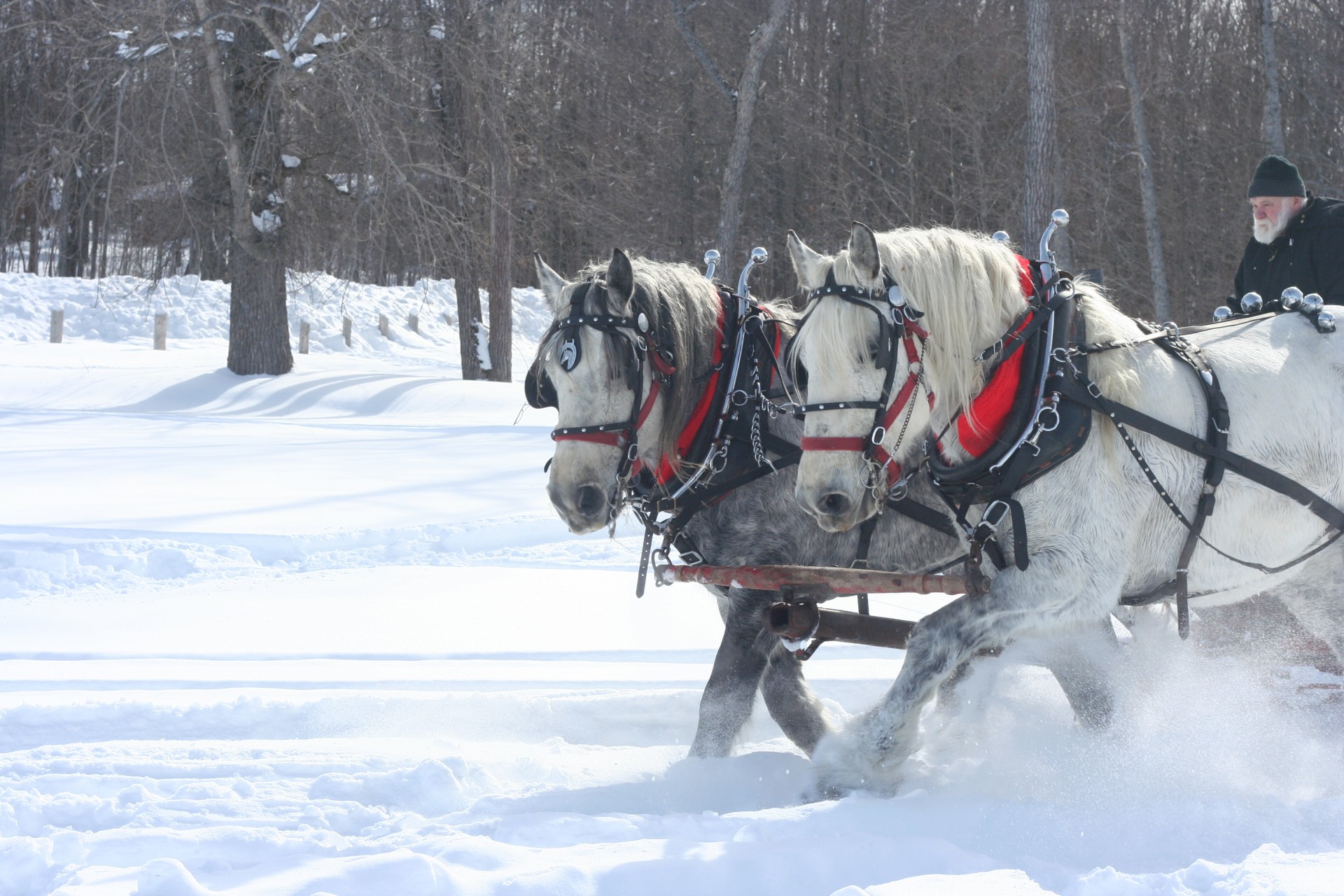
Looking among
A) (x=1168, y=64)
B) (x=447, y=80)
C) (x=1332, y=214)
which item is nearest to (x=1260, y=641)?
(x=1332, y=214)

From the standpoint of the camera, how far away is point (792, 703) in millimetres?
3566

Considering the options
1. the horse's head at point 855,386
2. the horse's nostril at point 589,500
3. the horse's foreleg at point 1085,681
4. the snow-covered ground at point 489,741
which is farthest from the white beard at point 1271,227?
the horse's nostril at point 589,500

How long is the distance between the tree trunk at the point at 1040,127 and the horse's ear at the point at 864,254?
8647 mm

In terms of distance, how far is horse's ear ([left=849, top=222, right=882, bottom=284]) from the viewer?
9.14 feet

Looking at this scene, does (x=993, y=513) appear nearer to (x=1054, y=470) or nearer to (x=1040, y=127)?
(x=1054, y=470)

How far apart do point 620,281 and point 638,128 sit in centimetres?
1939

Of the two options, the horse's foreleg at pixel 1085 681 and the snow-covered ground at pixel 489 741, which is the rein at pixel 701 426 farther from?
the snow-covered ground at pixel 489 741

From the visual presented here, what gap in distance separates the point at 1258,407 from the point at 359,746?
2853 millimetres

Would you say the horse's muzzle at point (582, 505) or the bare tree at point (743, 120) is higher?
the bare tree at point (743, 120)

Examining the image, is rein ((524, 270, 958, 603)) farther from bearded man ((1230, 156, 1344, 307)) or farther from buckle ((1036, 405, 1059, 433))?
bearded man ((1230, 156, 1344, 307))

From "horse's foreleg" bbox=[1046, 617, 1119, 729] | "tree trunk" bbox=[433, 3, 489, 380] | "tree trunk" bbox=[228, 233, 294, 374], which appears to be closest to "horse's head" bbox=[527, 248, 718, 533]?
"horse's foreleg" bbox=[1046, 617, 1119, 729]

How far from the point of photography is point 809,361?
9.35 feet

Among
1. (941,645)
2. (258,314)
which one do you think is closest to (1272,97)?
(258,314)

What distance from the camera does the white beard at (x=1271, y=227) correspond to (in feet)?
14.0
